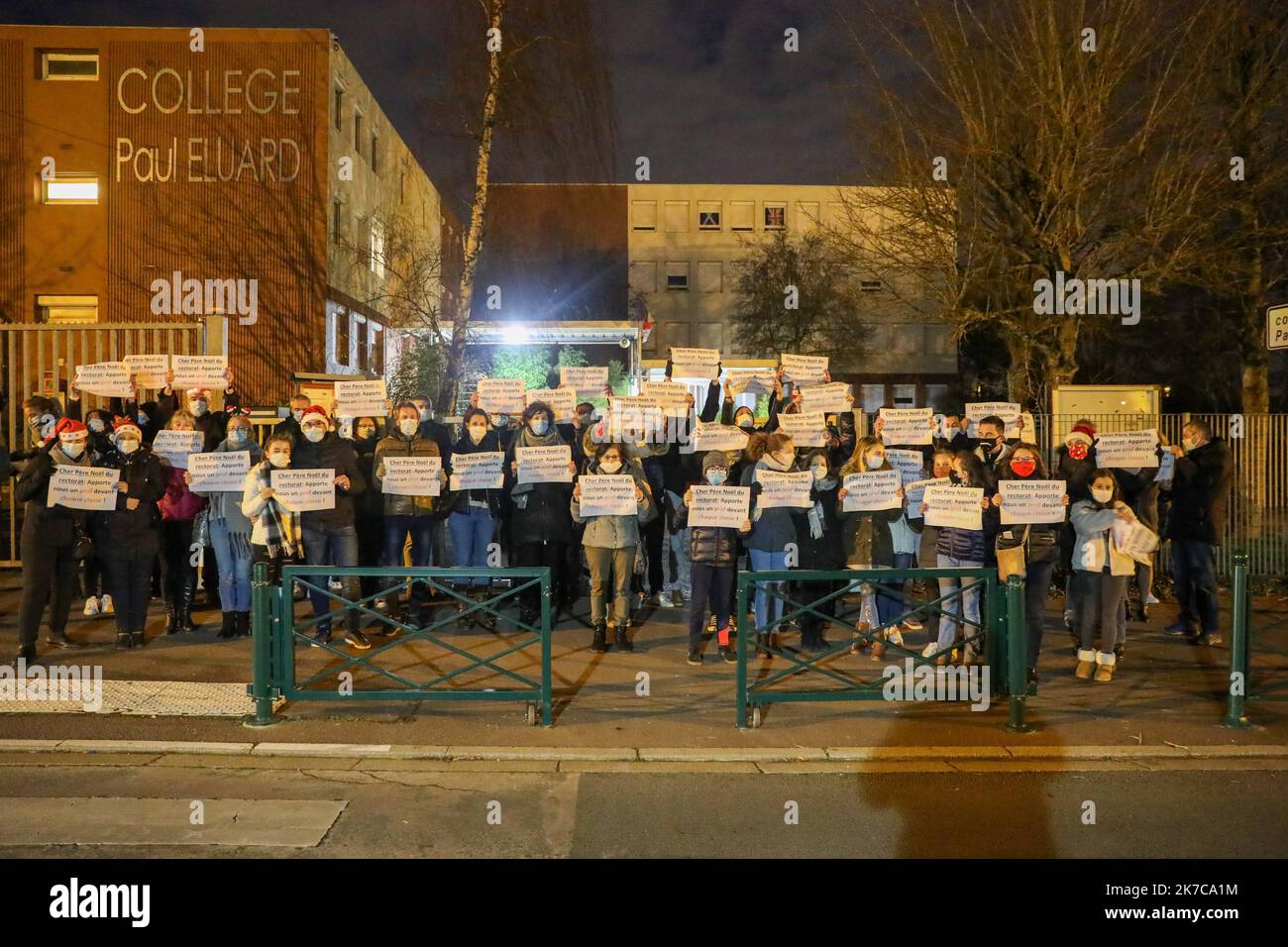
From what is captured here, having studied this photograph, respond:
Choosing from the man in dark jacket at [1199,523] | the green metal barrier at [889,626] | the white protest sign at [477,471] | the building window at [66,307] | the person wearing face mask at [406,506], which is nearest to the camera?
the green metal barrier at [889,626]

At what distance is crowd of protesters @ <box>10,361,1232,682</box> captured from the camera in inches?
326

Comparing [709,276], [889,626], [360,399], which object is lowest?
[889,626]

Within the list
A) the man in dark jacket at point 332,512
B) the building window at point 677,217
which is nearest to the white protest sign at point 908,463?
the man in dark jacket at point 332,512

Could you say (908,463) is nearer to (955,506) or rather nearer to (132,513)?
(955,506)

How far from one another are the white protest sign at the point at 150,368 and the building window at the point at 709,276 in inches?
1999

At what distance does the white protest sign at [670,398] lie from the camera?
421 inches

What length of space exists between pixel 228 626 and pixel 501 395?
357 centimetres

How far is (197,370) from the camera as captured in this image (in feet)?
36.1

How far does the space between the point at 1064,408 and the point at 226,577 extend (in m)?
11.0

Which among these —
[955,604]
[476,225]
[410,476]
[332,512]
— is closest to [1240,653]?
[955,604]

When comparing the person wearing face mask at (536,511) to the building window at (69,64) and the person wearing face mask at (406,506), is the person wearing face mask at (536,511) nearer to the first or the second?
the person wearing face mask at (406,506)

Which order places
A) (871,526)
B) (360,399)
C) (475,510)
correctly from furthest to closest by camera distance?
(360,399) → (475,510) → (871,526)

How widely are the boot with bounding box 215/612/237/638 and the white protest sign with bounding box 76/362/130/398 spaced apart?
3.14 metres

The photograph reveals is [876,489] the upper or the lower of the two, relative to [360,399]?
lower
